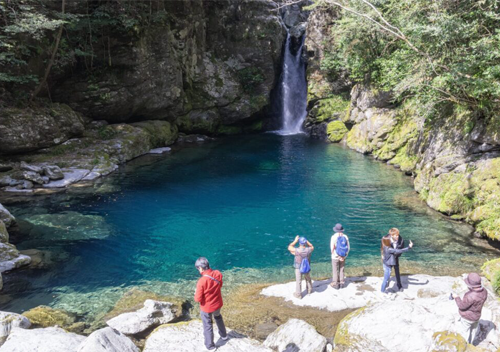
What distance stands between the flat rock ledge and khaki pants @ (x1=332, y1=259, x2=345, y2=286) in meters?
0.40

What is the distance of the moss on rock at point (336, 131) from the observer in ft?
124

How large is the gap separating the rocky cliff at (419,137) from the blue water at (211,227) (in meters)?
1.07

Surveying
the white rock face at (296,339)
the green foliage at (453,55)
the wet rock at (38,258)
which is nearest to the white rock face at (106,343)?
the white rock face at (296,339)

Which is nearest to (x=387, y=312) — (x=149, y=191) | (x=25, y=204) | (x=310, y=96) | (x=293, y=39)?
(x=149, y=191)

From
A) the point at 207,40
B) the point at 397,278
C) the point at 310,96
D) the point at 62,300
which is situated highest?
the point at 207,40

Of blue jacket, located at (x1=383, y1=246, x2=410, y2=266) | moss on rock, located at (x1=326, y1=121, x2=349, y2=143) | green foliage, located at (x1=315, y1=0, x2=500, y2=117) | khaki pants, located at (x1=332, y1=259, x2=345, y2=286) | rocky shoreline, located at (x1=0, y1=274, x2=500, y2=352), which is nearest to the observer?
rocky shoreline, located at (x1=0, y1=274, x2=500, y2=352)

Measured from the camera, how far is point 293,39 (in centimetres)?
4575

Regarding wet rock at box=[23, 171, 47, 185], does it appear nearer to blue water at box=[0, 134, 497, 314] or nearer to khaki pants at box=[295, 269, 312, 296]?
blue water at box=[0, 134, 497, 314]

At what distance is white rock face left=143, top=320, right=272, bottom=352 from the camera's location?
7969mm

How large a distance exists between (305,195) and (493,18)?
12.1 meters

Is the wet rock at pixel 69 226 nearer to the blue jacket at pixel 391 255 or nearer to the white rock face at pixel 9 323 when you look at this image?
the white rock face at pixel 9 323

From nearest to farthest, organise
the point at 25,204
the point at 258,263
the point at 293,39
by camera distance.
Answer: the point at 258,263, the point at 25,204, the point at 293,39

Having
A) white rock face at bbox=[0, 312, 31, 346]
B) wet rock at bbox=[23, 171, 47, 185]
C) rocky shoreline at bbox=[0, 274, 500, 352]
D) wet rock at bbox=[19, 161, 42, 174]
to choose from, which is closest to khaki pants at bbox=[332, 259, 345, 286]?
rocky shoreline at bbox=[0, 274, 500, 352]

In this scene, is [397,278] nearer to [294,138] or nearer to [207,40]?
[294,138]
